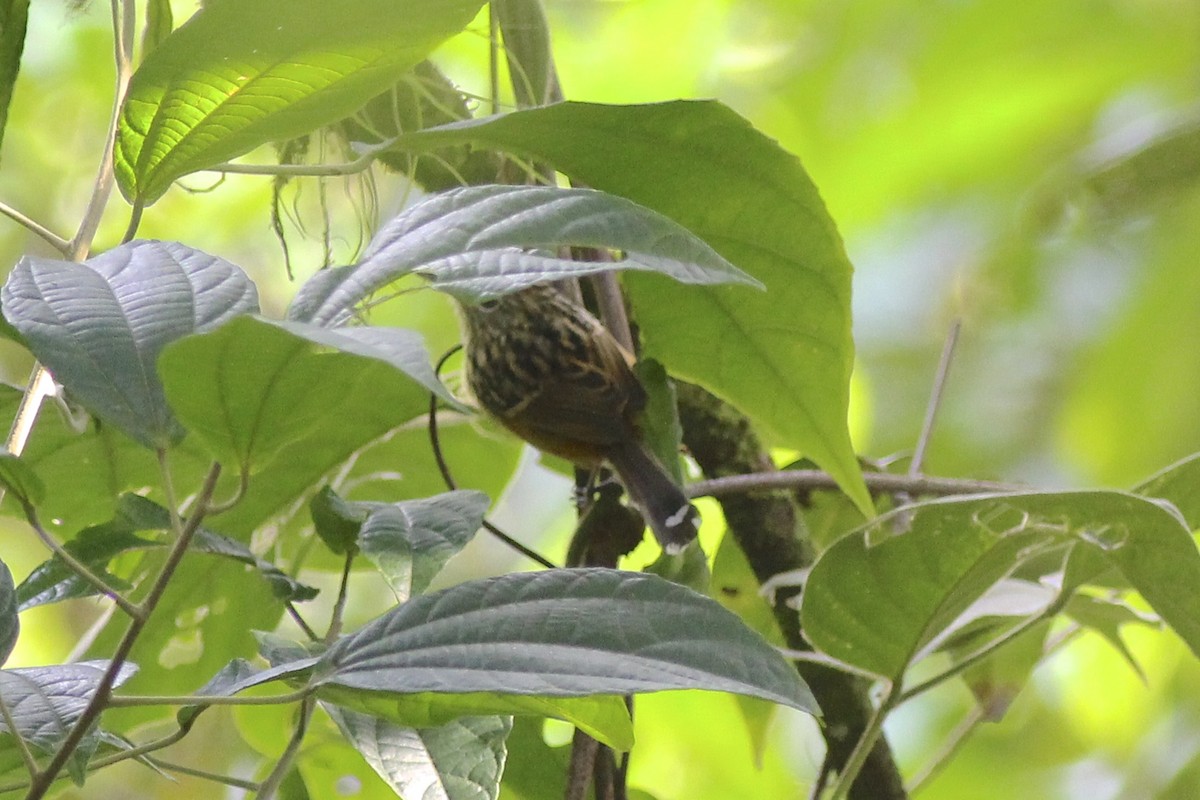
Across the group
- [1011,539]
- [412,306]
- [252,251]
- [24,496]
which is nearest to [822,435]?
[1011,539]

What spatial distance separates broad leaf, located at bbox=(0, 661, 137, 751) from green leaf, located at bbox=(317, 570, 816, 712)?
13cm

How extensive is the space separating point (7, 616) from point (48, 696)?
1.8 inches

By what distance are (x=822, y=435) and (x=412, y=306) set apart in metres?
1.20

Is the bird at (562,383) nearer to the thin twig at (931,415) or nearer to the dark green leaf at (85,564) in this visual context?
the thin twig at (931,415)

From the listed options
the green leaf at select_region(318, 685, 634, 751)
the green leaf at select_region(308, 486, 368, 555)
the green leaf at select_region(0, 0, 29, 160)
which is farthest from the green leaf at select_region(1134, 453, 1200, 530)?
the green leaf at select_region(0, 0, 29, 160)

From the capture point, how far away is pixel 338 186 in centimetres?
130

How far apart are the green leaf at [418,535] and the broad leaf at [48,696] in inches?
5.3

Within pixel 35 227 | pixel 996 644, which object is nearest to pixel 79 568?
pixel 35 227

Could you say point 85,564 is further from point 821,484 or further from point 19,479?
point 821,484

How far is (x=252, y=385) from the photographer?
1.36 ft

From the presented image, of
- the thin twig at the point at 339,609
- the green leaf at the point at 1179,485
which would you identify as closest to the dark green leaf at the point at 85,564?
the thin twig at the point at 339,609

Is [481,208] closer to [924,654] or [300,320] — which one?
[300,320]

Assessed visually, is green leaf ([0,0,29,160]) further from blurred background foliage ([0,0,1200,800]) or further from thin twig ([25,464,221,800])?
blurred background foliage ([0,0,1200,800])

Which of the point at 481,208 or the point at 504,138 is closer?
the point at 481,208
